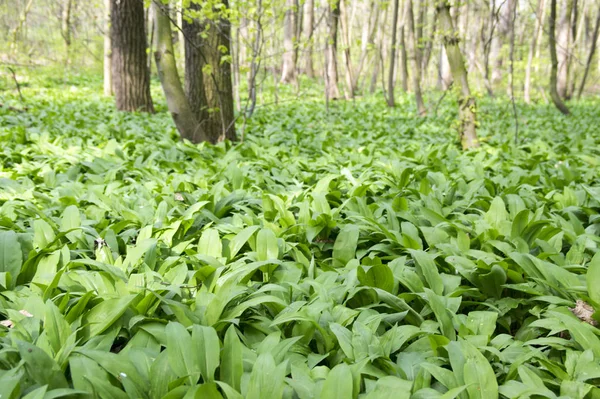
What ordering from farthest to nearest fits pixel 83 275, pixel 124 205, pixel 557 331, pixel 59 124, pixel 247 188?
pixel 59 124, pixel 247 188, pixel 124 205, pixel 83 275, pixel 557 331

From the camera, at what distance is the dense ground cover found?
1404mm

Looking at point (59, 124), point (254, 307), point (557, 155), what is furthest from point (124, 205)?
point (557, 155)

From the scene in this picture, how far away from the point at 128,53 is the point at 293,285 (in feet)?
23.8

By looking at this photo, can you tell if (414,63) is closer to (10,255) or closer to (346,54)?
(346,54)

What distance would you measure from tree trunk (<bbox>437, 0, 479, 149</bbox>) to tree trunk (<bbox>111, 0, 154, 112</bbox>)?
5.01m

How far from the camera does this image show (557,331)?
1660mm

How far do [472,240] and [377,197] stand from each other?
904 mm

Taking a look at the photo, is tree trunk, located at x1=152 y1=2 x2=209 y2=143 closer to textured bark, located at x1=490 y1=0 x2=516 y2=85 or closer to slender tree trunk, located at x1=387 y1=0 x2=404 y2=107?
slender tree trunk, located at x1=387 y1=0 x2=404 y2=107

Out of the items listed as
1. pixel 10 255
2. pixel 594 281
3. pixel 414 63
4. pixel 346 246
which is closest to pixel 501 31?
pixel 414 63

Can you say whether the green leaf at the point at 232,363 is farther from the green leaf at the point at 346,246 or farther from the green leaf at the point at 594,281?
the green leaf at the point at 594,281

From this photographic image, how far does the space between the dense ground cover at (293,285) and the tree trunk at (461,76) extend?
1.92 meters

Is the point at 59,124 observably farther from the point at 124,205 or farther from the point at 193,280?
the point at 193,280

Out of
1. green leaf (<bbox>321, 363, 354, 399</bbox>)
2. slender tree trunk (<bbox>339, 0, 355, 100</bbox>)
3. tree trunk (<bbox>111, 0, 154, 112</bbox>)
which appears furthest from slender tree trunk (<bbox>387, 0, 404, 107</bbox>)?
green leaf (<bbox>321, 363, 354, 399</bbox>)

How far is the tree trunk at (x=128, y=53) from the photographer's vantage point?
26.0 ft
